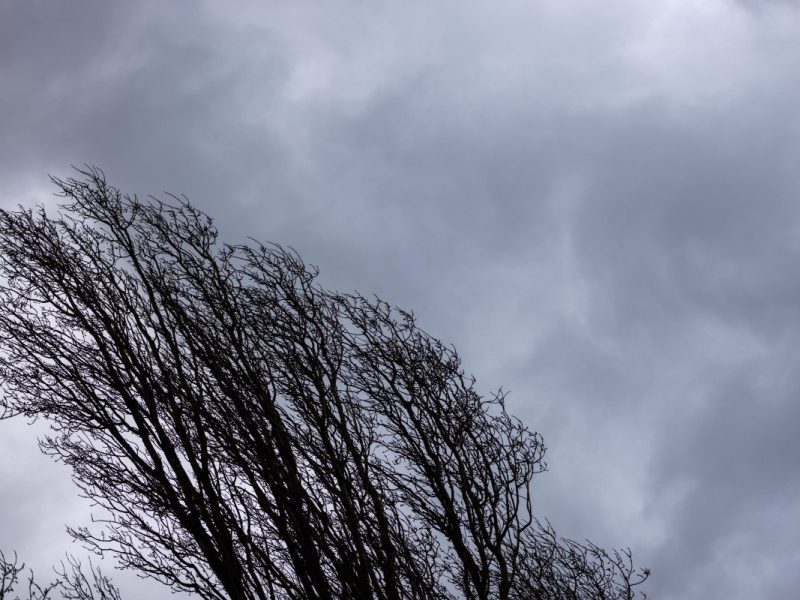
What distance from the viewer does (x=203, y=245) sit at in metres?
6.56

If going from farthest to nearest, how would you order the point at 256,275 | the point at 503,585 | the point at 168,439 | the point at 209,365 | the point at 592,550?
the point at 592,550
the point at 256,275
the point at 503,585
the point at 209,365
the point at 168,439

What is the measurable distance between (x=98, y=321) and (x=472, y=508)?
131 inches


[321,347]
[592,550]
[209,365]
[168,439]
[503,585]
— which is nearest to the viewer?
[168,439]

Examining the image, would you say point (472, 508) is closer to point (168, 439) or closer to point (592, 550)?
point (168, 439)

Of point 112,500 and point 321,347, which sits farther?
point 321,347

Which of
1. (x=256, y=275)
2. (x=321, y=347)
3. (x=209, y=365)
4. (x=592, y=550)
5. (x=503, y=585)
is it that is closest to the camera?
(x=209, y=365)

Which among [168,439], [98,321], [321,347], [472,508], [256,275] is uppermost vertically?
[256,275]

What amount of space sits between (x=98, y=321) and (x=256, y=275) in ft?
5.19

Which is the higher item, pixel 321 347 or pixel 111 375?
pixel 321 347

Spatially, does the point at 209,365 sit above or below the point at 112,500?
above

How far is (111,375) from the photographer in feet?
17.3

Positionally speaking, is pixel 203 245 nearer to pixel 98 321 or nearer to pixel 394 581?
pixel 98 321

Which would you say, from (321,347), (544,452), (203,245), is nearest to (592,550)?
(544,452)

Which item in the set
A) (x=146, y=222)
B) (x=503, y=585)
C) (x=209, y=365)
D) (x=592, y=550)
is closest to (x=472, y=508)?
(x=503, y=585)
